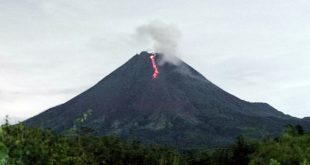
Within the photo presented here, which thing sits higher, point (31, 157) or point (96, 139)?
point (96, 139)

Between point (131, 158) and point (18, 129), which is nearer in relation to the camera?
point (18, 129)

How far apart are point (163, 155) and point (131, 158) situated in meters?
8.14

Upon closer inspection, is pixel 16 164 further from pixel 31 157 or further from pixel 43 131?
pixel 43 131

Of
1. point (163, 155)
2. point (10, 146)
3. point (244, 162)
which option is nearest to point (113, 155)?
point (163, 155)

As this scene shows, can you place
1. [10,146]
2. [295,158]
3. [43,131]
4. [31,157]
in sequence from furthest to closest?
1. [295,158]
2. [43,131]
3. [31,157]
4. [10,146]

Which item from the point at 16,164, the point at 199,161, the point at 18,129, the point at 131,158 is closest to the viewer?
the point at 16,164

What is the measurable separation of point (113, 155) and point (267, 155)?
20.8m

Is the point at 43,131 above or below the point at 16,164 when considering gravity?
above

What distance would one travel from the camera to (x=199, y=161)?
3691 inches

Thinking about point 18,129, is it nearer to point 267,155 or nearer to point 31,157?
point 31,157

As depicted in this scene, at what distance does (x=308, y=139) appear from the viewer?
87.4 metres

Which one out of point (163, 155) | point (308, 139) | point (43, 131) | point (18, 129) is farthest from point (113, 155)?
point (18, 129)

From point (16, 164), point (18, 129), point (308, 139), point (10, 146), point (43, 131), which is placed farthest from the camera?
point (308, 139)

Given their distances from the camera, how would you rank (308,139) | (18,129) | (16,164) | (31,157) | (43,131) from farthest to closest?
(308,139)
(43,131)
(18,129)
(31,157)
(16,164)
